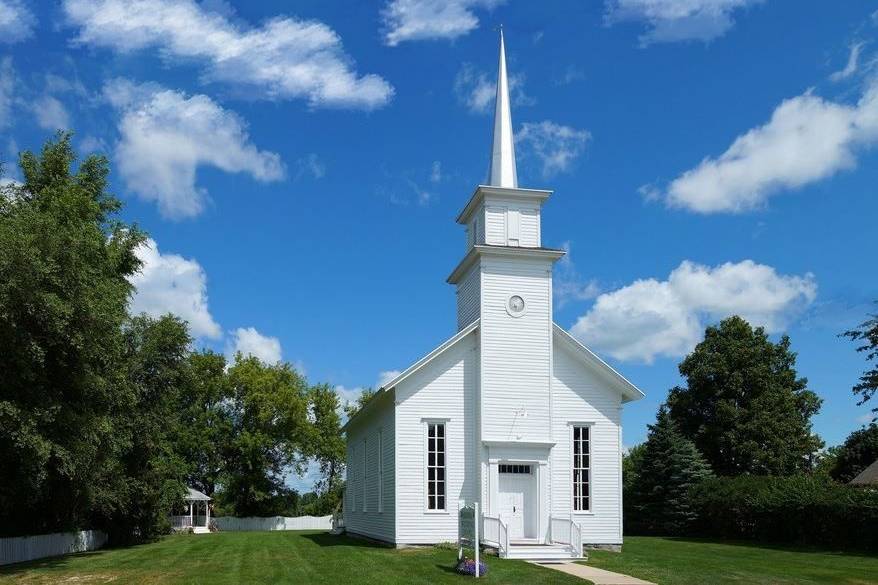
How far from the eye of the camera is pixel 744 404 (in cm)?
5003

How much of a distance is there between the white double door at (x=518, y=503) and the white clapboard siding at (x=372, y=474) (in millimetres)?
3465

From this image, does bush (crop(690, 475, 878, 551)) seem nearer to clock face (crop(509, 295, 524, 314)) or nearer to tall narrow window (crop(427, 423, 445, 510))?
clock face (crop(509, 295, 524, 314))

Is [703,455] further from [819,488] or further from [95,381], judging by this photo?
[95,381]

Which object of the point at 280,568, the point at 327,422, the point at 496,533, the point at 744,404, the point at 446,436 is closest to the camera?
Result: the point at 280,568

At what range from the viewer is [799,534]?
106 feet

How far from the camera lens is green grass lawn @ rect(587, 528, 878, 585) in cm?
1988

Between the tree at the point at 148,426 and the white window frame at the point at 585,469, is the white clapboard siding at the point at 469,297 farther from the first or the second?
the tree at the point at 148,426

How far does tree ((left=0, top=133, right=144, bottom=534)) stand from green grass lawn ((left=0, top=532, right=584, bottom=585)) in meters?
2.37

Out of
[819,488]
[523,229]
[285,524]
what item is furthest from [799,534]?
[285,524]

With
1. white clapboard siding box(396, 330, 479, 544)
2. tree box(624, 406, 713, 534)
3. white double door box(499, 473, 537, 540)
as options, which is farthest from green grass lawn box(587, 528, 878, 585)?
tree box(624, 406, 713, 534)

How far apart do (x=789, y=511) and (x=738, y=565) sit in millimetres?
11325

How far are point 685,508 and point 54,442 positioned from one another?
97.4ft

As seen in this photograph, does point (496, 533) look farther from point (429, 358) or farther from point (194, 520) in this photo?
point (194, 520)

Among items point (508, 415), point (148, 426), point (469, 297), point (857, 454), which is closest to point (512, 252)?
point (469, 297)
